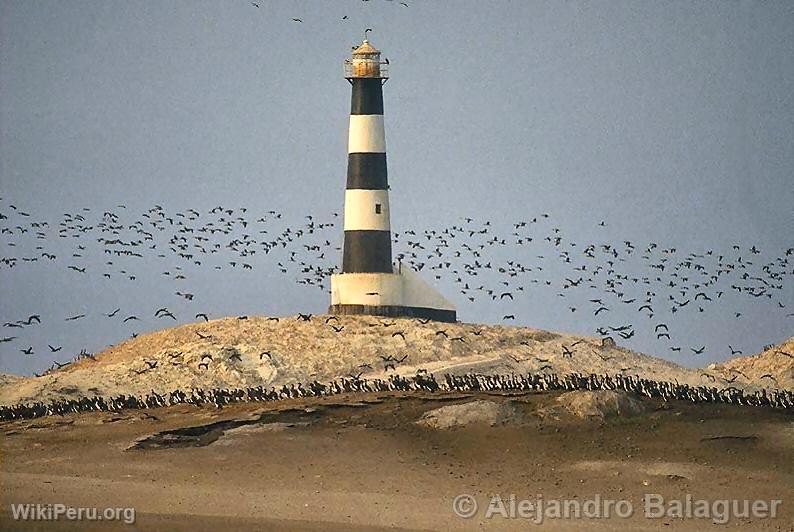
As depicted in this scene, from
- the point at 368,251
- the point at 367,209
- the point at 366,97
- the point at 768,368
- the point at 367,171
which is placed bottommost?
the point at 768,368

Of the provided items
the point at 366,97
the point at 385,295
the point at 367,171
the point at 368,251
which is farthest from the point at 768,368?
the point at 366,97

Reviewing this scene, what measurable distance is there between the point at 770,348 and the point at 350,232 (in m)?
15.8

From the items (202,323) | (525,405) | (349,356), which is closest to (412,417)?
(525,405)

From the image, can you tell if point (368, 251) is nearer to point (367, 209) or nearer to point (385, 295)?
point (367, 209)

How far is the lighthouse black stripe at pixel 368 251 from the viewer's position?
2470 inches

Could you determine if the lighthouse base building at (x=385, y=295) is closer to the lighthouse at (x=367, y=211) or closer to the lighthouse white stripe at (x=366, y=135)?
the lighthouse at (x=367, y=211)

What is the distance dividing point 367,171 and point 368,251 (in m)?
2.92

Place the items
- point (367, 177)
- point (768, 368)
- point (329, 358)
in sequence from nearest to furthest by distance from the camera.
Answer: point (329, 358)
point (768, 368)
point (367, 177)

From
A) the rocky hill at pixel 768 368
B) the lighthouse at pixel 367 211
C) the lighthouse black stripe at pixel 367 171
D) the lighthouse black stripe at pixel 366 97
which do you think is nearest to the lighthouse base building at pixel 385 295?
the lighthouse at pixel 367 211

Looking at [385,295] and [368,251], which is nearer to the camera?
[368,251]

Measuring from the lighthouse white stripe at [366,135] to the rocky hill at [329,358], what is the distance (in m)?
6.13

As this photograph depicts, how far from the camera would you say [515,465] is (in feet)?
115

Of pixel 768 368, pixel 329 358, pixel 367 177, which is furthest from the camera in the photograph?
pixel 367 177

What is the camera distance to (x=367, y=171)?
62.5 m
